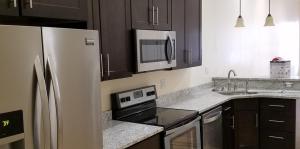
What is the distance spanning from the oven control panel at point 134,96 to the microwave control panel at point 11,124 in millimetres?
1427

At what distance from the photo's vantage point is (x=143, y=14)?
257 cm

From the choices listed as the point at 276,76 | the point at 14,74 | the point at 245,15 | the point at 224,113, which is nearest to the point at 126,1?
the point at 14,74

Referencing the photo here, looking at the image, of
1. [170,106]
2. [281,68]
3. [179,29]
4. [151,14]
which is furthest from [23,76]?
[281,68]

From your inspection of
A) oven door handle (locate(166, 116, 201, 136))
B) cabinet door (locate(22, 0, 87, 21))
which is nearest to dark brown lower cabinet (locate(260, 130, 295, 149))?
oven door handle (locate(166, 116, 201, 136))

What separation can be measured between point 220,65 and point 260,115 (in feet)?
4.09

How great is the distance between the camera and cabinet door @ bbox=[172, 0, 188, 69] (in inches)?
120

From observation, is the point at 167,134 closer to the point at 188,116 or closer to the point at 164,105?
the point at 188,116

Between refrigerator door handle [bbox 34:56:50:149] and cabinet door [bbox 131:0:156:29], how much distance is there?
4.07ft

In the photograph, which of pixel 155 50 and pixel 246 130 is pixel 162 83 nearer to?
pixel 155 50

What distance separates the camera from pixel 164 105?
338cm

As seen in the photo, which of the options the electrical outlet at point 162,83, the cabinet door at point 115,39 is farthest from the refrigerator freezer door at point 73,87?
the electrical outlet at point 162,83

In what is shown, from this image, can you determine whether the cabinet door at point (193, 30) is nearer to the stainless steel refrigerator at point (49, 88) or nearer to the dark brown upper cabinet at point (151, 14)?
the dark brown upper cabinet at point (151, 14)

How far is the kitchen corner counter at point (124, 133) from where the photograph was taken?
80.0 inches

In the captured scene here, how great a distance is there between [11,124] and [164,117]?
1.66 m
